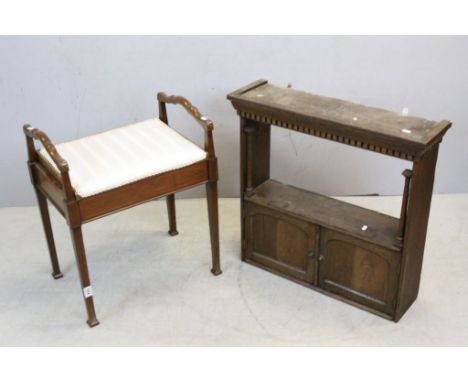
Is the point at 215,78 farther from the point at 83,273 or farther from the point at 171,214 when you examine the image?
the point at 83,273

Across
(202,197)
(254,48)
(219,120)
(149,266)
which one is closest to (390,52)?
(254,48)

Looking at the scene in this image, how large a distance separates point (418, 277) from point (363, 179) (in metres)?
0.87

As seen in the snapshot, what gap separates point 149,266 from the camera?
312cm

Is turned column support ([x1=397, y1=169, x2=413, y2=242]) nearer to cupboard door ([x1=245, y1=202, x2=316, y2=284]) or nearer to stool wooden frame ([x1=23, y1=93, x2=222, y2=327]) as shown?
cupboard door ([x1=245, y1=202, x2=316, y2=284])

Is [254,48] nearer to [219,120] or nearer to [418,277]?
[219,120]

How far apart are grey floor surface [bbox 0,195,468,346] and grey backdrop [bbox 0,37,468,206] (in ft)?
1.44

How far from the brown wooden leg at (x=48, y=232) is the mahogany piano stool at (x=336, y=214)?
827 millimetres

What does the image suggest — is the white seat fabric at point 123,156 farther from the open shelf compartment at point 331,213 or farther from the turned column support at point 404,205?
the turned column support at point 404,205

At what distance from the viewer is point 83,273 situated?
8.67 ft

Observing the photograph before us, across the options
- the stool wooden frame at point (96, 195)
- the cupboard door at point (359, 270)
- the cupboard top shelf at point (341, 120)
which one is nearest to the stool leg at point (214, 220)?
the stool wooden frame at point (96, 195)

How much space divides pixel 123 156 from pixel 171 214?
0.68 m

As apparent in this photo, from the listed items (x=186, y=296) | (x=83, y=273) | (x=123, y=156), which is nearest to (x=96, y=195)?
(x=123, y=156)

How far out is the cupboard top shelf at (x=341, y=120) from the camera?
2391 mm

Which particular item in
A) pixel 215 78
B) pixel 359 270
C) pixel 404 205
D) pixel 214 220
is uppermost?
pixel 215 78
